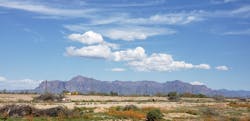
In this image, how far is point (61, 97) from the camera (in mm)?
80438

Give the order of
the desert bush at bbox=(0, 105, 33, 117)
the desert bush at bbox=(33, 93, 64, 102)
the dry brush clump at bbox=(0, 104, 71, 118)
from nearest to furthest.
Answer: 1. the desert bush at bbox=(0, 105, 33, 117)
2. the dry brush clump at bbox=(0, 104, 71, 118)
3. the desert bush at bbox=(33, 93, 64, 102)

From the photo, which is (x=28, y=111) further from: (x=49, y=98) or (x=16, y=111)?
(x=49, y=98)

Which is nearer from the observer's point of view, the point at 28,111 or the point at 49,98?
the point at 28,111

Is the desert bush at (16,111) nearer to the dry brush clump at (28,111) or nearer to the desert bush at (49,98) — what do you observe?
the dry brush clump at (28,111)

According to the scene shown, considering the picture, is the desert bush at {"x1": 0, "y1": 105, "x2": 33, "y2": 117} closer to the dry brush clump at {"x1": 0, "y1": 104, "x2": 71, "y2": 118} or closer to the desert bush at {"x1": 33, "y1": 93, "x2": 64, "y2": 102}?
the dry brush clump at {"x1": 0, "y1": 104, "x2": 71, "y2": 118}

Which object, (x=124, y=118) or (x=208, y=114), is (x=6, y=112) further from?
(x=208, y=114)

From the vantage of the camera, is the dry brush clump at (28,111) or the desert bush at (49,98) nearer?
the dry brush clump at (28,111)

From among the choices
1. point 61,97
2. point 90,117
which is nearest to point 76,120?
point 90,117

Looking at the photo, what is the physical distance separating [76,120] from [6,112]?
8.25 meters

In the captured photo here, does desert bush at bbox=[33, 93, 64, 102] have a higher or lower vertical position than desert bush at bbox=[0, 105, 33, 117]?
higher

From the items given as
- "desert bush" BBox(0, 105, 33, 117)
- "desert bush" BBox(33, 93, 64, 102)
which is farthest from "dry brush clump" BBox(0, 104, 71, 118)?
"desert bush" BBox(33, 93, 64, 102)

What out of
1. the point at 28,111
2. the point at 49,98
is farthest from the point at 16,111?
the point at 49,98

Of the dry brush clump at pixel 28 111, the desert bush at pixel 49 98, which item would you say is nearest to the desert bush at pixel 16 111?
the dry brush clump at pixel 28 111

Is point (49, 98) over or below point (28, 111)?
over
